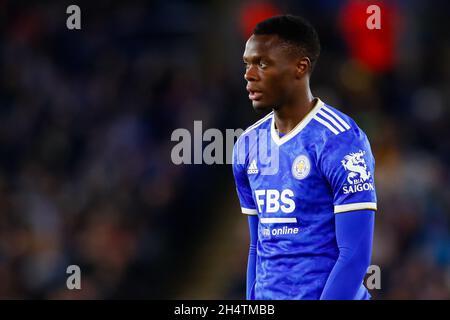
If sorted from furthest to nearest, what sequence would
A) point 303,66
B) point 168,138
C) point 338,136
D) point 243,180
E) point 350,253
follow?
point 168,138 → point 243,180 → point 303,66 → point 338,136 → point 350,253

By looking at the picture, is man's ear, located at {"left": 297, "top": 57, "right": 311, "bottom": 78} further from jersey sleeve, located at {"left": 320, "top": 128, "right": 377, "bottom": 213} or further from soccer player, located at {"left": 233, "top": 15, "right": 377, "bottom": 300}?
jersey sleeve, located at {"left": 320, "top": 128, "right": 377, "bottom": 213}

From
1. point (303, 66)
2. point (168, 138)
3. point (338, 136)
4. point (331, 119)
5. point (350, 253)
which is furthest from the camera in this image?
point (168, 138)

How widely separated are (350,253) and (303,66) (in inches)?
37.1

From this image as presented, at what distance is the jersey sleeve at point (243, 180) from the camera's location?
4.50 metres

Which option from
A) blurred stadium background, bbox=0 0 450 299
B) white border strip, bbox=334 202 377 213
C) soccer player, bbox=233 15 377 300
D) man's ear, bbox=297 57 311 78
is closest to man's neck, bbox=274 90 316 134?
soccer player, bbox=233 15 377 300

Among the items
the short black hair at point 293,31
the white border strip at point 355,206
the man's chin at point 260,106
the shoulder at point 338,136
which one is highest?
the short black hair at point 293,31

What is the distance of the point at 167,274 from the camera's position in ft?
28.9

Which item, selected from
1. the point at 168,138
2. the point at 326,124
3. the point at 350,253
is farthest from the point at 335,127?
the point at 168,138

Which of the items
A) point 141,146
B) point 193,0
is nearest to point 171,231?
point 141,146

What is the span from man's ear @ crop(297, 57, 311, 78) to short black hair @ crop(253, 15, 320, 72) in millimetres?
26

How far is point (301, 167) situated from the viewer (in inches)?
162

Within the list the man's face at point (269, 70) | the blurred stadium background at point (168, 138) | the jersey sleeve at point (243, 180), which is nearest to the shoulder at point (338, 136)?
the man's face at point (269, 70)

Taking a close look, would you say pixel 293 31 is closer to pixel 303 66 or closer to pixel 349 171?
pixel 303 66

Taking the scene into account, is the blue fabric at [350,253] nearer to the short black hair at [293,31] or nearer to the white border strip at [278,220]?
the white border strip at [278,220]
